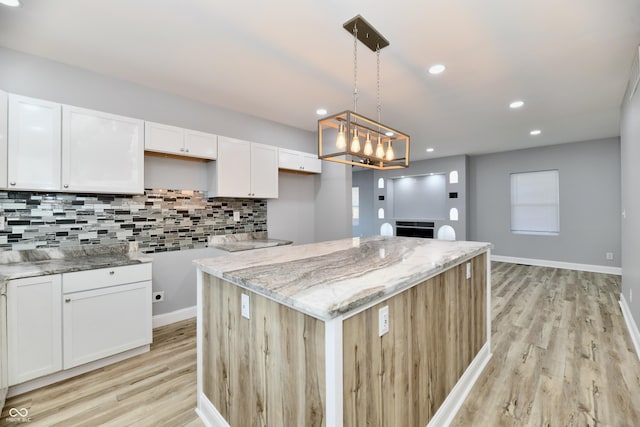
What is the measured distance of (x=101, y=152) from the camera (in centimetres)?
255

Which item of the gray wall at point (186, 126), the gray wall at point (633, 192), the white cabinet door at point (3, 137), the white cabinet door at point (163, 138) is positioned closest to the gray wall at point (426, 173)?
the gray wall at point (633, 192)

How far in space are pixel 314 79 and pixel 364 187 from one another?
21.0ft

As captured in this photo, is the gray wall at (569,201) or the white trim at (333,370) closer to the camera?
the white trim at (333,370)

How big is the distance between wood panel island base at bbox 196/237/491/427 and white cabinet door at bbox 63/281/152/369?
1085 mm

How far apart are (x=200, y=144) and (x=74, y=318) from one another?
1925mm

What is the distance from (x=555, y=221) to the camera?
605cm

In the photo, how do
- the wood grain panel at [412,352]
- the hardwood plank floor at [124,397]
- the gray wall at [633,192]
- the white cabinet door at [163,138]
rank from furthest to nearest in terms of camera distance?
1. the white cabinet door at [163,138]
2. the gray wall at [633,192]
3. the hardwood plank floor at [124,397]
4. the wood grain panel at [412,352]

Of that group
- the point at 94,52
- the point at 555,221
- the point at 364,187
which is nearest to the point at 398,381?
the point at 94,52

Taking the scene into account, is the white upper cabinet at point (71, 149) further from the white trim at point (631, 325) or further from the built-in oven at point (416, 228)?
the built-in oven at point (416, 228)

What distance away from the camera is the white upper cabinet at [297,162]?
3.94 meters

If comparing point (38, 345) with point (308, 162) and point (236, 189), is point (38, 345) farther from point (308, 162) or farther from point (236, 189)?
point (308, 162)

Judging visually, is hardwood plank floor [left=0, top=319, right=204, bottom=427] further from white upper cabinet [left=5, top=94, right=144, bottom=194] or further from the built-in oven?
Result: the built-in oven

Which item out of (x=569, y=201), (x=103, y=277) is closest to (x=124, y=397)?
(x=103, y=277)

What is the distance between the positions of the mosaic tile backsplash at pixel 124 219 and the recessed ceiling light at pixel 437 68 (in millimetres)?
2609
